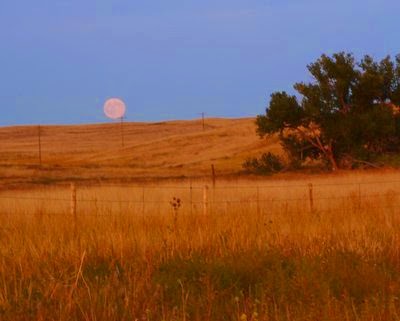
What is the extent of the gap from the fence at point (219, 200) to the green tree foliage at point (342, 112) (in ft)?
38.4

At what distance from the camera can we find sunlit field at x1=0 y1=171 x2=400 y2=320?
546 cm

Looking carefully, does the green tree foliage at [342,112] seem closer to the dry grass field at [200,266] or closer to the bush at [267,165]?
the bush at [267,165]

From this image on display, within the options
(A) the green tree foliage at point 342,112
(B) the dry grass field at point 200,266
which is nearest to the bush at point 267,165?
(A) the green tree foliage at point 342,112

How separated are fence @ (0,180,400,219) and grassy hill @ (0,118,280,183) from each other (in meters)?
17.8

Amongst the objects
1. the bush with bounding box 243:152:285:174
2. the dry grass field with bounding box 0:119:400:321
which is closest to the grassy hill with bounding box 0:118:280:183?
the bush with bounding box 243:152:285:174

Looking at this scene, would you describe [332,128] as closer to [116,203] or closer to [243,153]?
[116,203]

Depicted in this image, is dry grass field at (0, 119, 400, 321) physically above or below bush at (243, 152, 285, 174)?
below

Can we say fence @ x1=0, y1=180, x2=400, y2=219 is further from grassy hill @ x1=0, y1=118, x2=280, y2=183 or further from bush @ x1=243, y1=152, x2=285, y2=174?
grassy hill @ x1=0, y1=118, x2=280, y2=183

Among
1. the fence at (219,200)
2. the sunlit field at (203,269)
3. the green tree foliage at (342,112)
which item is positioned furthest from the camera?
the green tree foliage at (342,112)

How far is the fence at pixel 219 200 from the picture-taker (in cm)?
1405

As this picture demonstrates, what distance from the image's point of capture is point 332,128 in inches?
1341

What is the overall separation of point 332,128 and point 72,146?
6745 centimetres

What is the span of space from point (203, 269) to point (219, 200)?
1077 cm

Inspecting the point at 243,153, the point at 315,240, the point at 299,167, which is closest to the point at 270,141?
the point at 243,153
